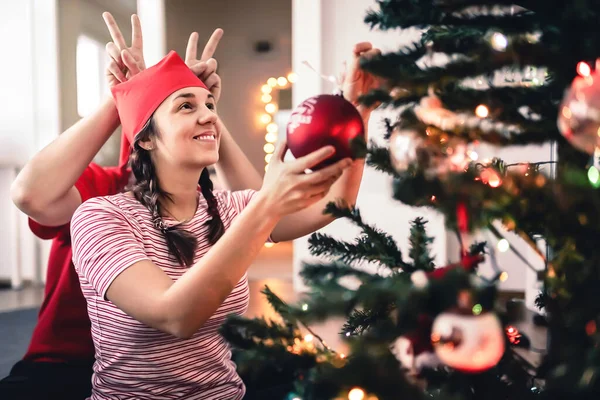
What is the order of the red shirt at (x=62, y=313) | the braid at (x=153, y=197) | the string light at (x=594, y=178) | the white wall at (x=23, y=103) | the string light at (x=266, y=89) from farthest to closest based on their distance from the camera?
the string light at (x=266, y=89)
the white wall at (x=23, y=103)
the red shirt at (x=62, y=313)
the braid at (x=153, y=197)
the string light at (x=594, y=178)

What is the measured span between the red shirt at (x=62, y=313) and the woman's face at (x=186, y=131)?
27 centimetres

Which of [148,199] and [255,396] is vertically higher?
[148,199]

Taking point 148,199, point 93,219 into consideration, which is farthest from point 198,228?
point 93,219

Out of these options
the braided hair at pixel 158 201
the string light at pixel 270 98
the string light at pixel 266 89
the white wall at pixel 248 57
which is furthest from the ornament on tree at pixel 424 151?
the white wall at pixel 248 57

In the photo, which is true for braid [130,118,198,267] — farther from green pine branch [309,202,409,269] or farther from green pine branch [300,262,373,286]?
green pine branch [300,262,373,286]

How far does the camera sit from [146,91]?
109 centimetres

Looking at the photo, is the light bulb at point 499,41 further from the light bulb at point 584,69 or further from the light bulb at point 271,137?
the light bulb at point 271,137

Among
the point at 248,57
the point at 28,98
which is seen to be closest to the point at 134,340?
the point at 28,98

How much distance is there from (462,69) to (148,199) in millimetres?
781

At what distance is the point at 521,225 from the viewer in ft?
1.50

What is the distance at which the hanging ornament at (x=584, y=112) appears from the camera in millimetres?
369

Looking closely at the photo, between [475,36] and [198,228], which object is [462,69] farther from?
[198,228]

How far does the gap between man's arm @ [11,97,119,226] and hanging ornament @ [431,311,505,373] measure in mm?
899

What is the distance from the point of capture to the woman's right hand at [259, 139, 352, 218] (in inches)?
23.1
